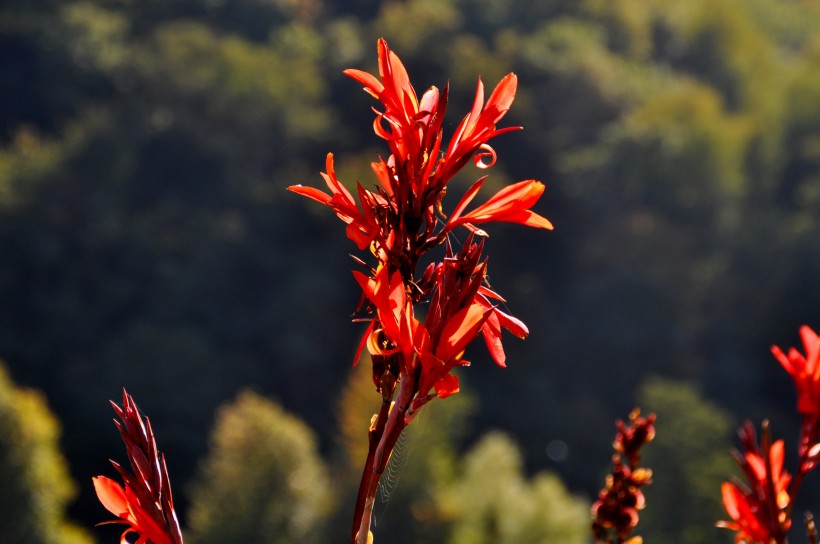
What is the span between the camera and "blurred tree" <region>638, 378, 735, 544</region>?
71.9 feet

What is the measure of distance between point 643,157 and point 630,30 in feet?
50.4

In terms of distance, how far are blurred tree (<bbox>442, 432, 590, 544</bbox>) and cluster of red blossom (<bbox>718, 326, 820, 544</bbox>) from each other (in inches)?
815

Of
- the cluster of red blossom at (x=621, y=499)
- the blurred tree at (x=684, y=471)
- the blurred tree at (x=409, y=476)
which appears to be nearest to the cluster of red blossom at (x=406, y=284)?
the cluster of red blossom at (x=621, y=499)

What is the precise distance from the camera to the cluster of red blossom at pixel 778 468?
4.46ft

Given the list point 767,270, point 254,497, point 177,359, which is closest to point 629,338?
point 767,270

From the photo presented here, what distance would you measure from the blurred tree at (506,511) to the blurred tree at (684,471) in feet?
4.87

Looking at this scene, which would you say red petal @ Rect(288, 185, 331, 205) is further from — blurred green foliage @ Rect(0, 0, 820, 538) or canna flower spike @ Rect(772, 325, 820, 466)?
blurred green foliage @ Rect(0, 0, 820, 538)

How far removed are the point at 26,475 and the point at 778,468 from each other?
15565 mm

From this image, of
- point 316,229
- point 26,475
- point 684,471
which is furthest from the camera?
point 316,229

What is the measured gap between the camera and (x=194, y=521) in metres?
20.6

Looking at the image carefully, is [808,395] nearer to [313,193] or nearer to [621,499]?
[621,499]

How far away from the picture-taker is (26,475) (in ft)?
51.8

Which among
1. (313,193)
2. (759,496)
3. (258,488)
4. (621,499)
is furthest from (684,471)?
(313,193)

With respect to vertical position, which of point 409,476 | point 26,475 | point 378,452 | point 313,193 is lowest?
point 378,452
